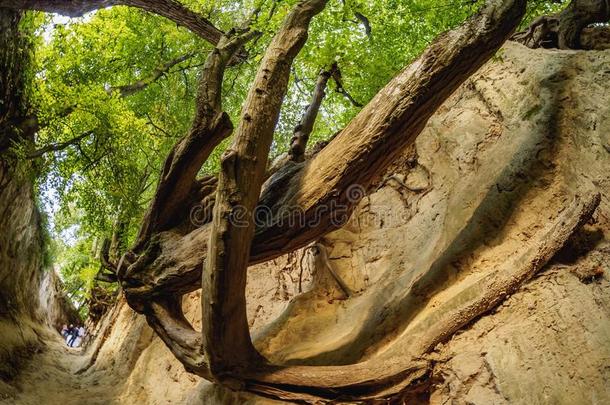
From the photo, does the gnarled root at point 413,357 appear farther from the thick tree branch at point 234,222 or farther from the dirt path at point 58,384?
the dirt path at point 58,384

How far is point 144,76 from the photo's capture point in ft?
31.3

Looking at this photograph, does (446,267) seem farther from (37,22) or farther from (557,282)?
(37,22)

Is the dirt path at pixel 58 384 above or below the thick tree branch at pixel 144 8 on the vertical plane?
below

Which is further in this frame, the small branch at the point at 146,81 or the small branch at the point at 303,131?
the small branch at the point at 146,81

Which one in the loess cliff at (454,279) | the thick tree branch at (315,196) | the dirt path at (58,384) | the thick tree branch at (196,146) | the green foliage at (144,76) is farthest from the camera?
the green foliage at (144,76)

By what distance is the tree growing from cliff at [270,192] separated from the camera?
2.98m

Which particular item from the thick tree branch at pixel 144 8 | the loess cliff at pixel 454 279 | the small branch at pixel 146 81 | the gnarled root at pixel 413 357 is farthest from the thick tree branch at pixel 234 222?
the small branch at pixel 146 81

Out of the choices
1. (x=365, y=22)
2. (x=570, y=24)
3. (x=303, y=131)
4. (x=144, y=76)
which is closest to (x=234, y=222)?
(x=303, y=131)

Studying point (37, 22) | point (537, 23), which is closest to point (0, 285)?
point (37, 22)

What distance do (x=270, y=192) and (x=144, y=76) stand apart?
7.24 meters

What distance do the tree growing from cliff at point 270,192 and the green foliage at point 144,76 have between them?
2.95 m

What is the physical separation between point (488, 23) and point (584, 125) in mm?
1462

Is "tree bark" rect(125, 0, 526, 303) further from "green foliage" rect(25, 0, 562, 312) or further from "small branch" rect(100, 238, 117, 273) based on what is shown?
"small branch" rect(100, 238, 117, 273)
